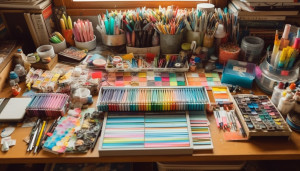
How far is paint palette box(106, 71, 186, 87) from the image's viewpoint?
1.32 metres

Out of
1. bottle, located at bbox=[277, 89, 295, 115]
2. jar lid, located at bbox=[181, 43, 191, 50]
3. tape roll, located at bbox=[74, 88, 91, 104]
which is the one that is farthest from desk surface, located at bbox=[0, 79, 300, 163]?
jar lid, located at bbox=[181, 43, 191, 50]

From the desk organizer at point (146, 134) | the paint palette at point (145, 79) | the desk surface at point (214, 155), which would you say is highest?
the paint palette at point (145, 79)

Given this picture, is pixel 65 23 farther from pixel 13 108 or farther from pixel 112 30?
pixel 13 108

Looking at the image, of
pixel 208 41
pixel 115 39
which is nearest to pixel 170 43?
pixel 208 41

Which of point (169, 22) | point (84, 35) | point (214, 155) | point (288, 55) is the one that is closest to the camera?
point (214, 155)

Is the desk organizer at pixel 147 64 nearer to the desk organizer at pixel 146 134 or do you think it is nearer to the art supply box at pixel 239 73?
the art supply box at pixel 239 73

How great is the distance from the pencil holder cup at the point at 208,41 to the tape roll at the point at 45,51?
87cm

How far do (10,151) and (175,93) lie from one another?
2.37ft

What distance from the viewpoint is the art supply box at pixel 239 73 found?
4.23 ft

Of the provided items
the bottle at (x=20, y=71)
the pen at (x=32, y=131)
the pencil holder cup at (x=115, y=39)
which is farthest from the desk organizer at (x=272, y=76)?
the bottle at (x=20, y=71)

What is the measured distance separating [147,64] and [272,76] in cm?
65

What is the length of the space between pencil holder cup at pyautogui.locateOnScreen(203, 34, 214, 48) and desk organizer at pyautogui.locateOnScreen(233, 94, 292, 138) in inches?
15.8

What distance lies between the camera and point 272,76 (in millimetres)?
1239

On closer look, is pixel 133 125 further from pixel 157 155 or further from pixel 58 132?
pixel 58 132
